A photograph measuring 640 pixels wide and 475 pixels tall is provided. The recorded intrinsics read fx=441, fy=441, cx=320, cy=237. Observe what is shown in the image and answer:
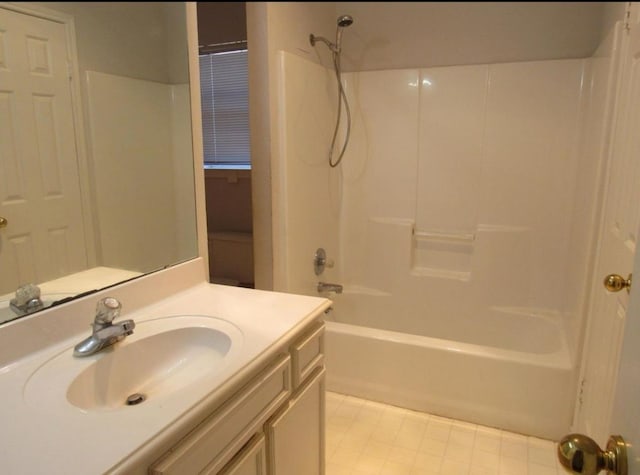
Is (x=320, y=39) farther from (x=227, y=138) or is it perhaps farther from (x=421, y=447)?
(x=421, y=447)

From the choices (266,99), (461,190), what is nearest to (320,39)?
(266,99)

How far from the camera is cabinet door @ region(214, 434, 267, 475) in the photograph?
3.04 ft

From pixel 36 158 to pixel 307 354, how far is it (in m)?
0.85

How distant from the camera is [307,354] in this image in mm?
1228

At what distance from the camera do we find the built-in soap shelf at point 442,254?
2.53 meters

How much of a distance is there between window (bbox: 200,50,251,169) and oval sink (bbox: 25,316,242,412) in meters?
0.87

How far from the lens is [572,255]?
223 centimetres

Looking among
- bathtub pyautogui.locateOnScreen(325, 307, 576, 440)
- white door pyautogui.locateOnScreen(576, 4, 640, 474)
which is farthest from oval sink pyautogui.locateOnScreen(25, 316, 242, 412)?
bathtub pyautogui.locateOnScreen(325, 307, 576, 440)

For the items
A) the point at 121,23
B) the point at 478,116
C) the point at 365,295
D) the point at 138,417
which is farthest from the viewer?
the point at 365,295

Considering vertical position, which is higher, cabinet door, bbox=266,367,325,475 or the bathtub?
cabinet door, bbox=266,367,325,475

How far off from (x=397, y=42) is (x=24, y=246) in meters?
2.15

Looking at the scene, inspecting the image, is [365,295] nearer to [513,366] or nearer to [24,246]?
[513,366]

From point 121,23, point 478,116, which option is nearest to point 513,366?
point 478,116

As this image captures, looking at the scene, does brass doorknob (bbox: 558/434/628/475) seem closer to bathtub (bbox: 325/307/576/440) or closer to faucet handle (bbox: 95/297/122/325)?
faucet handle (bbox: 95/297/122/325)
